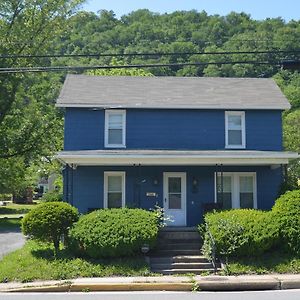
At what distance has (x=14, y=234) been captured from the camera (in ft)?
83.5

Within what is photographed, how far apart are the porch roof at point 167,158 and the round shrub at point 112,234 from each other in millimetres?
3452

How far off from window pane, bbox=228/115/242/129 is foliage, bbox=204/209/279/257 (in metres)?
7.07

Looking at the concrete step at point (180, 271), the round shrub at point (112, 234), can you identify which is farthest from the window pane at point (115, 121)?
the concrete step at point (180, 271)

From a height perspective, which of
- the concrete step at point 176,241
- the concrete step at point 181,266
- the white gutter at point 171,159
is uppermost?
the white gutter at point 171,159

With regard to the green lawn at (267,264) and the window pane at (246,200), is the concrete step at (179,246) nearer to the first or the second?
the green lawn at (267,264)

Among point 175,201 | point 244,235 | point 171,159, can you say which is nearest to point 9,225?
point 175,201

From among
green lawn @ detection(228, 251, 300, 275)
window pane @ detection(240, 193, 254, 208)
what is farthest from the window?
green lawn @ detection(228, 251, 300, 275)

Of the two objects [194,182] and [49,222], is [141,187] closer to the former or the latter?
[194,182]

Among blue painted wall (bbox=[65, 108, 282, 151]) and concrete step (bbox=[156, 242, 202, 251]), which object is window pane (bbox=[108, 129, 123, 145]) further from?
concrete step (bbox=[156, 242, 202, 251])

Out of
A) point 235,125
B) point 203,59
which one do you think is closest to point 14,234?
point 235,125

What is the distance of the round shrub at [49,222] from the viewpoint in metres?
16.2

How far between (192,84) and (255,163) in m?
6.25

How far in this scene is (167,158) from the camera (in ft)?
64.6

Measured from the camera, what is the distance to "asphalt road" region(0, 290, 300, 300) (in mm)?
11984
